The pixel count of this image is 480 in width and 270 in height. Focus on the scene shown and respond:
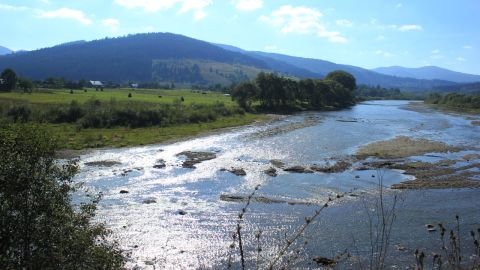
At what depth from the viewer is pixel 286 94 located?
446 ft

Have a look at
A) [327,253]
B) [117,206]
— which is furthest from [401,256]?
[117,206]

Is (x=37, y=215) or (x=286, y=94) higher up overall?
(x=286, y=94)

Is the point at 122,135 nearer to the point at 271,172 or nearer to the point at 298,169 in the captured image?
the point at 271,172

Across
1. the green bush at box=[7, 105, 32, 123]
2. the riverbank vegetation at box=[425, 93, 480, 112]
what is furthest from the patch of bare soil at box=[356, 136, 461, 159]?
the riverbank vegetation at box=[425, 93, 480, 112]

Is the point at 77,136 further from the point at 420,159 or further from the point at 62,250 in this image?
the point at 62,250

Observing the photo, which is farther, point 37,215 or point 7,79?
point 7,79

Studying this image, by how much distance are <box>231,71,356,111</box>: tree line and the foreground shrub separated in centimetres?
10701

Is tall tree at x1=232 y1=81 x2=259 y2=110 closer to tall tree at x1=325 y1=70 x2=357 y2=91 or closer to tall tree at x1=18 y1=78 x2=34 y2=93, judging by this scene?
tall tree at x1=18 y1=78 x2=34 y2=93

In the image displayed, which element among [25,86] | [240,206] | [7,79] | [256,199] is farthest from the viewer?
[25,86]

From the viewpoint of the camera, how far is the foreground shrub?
14.1 m

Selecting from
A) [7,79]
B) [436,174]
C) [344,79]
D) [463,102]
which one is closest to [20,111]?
[7,79]

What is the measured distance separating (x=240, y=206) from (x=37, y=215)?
67.6 ft

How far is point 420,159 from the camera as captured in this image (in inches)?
2138

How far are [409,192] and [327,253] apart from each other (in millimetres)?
17426
